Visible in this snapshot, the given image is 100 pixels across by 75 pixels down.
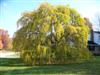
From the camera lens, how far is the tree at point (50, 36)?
940cm

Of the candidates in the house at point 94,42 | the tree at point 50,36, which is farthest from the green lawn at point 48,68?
the tree at point 50,36

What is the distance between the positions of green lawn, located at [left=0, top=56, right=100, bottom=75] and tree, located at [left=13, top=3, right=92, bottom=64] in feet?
1.48

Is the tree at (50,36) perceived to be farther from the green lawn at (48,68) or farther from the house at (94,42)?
the green lawn at (48,68)

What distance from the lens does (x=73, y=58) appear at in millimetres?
9711

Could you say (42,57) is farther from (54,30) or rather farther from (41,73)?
(41,73)

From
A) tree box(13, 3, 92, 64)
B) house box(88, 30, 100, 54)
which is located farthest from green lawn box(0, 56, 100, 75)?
tree box(13, 3, 92, 64)

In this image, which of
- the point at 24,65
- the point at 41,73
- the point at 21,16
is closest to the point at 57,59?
the point at 24,65

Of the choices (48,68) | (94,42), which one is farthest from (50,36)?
(48,68)

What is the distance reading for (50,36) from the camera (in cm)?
957

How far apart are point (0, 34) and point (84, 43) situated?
3976mm

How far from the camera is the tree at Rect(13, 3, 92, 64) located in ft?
30.8

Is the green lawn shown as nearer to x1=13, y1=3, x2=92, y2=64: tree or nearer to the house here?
the house

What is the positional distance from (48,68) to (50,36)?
1594mm

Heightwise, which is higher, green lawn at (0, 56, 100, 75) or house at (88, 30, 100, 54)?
house at (88, 30, 100, 54)
